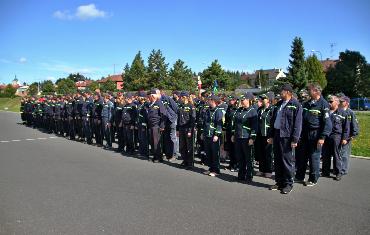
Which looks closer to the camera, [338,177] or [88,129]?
[338,177]

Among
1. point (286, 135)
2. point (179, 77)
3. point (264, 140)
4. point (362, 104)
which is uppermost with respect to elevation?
point (179, 77)

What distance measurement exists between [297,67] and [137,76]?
91.7 feet

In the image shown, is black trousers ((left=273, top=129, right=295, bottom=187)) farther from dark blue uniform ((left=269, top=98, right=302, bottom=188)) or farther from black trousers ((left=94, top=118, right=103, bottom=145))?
black trousers ((left=94, top=118, right=103, bottom=145))

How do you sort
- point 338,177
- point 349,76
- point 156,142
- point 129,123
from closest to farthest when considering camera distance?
point 338,177 → point 156,142 → point 129,123 → point 349,76

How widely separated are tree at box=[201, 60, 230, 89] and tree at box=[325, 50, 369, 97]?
59.2 feet

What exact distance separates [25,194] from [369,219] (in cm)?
606

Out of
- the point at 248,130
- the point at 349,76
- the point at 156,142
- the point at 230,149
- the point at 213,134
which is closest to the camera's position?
the point at 248,130

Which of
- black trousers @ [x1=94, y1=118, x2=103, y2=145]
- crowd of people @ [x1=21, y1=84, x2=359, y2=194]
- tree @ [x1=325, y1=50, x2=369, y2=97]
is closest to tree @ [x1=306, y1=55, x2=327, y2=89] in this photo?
tree @ [x1=325, y1=50, x2=369, y2=97]

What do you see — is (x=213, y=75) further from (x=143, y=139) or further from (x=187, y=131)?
(x=187, y=131)

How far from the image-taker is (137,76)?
223 ft

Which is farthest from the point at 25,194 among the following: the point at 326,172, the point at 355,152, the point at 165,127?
the point at 355,152

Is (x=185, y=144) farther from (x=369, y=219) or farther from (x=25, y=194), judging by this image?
(x=369, y=219)

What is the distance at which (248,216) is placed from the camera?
5824 mm

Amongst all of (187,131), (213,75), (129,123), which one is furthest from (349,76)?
(187,131)
